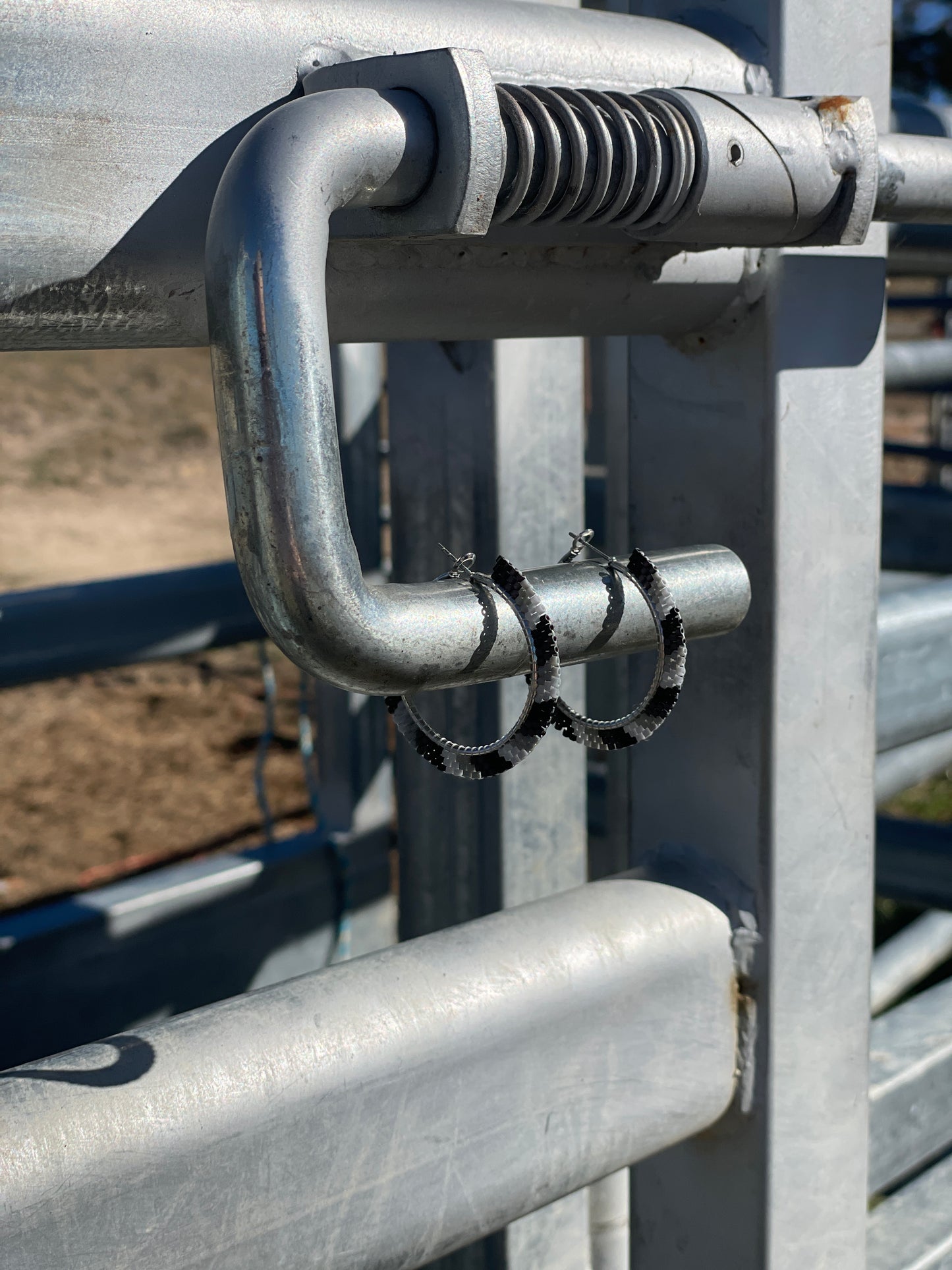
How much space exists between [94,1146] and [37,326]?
12.0 inches

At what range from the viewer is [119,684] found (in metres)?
6.02

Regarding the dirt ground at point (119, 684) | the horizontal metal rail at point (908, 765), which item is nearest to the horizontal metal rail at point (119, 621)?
the horizontal metal rail at point (908, 765)

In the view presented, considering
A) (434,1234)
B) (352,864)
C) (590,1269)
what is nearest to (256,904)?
(352,864)

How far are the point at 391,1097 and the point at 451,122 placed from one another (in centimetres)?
40

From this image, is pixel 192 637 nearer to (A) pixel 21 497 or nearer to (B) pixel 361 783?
(B) pixel 361 783

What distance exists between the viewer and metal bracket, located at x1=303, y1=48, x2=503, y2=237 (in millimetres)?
512

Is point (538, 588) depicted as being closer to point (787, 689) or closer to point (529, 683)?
point (529, 683)

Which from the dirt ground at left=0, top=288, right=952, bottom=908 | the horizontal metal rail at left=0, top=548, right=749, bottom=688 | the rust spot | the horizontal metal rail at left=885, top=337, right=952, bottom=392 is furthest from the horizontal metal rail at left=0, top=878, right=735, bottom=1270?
the dirt ground at left=0, top=288, right=952, bottom=908

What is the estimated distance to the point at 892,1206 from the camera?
1246 millimetres

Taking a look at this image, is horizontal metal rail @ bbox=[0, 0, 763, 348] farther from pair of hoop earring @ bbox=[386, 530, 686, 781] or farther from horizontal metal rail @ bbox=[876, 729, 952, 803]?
horizontal metal rail @ bbox=[876, 729, 952, 803]

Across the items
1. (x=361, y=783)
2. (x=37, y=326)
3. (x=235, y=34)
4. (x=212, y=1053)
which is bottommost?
(x=361, y=783)

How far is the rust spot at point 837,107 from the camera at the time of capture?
0.64 m

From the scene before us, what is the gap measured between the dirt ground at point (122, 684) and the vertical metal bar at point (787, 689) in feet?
10.8

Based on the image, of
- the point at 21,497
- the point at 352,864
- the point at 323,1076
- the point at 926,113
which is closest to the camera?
the point at 323,1076
